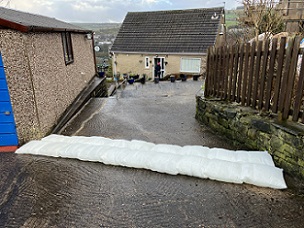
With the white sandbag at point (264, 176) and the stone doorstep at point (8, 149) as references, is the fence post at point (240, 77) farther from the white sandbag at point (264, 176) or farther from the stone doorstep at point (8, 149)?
the stone doorstep at point (8, 149)

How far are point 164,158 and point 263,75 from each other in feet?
7.79

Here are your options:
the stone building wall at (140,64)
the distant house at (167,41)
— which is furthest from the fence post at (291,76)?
the stone building wall at (140,64)

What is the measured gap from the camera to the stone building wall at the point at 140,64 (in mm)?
20891

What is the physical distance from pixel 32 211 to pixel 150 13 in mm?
24466

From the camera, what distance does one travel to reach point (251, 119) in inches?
173

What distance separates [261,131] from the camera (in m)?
4.20

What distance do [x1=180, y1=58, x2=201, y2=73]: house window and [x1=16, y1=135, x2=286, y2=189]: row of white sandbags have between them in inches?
654

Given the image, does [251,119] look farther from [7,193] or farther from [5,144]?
[5,144]

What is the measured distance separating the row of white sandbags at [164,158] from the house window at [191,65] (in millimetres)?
16606

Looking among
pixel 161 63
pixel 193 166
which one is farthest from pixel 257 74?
pixel 161 63

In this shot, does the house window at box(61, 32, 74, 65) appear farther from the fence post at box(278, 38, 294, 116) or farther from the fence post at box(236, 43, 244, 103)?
the fence post at box(278, 38, 294, 116)

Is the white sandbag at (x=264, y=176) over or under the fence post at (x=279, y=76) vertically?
under

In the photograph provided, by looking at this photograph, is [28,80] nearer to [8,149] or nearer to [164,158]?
[8,149]

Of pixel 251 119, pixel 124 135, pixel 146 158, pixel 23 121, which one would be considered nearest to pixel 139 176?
pixel 146 158
